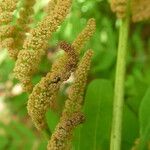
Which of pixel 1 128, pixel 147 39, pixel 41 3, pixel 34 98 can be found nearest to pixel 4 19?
pixel 34 98

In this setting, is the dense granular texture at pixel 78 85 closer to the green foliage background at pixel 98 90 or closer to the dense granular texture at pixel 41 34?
the dense granular texture at pixel 41 34

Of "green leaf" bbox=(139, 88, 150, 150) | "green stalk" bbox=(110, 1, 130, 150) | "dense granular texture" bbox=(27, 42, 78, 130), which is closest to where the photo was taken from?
"dense granular texture" bbox=(27, 42, 78, 130)

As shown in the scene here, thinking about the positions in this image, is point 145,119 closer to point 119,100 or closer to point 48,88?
point 119,100

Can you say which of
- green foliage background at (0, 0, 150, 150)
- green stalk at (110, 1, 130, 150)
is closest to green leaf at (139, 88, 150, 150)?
green foliage background at (0, 0, 150, 150)

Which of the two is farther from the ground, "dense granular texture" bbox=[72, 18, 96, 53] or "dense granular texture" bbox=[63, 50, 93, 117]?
"dense granular texture" bbox=[72, 18, 96, 53]

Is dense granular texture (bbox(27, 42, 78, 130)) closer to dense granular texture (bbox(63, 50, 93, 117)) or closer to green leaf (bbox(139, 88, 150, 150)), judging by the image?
dense granular texture (bbox(63, 50, 93, 117))

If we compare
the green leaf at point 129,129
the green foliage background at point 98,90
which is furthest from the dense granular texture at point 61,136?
→ the green leaf at point 129,129

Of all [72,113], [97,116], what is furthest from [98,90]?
[72,113]
